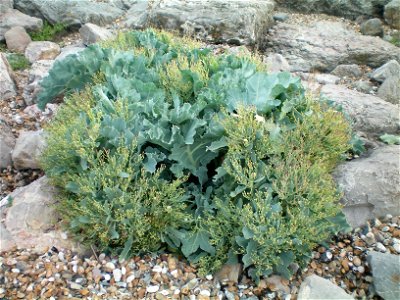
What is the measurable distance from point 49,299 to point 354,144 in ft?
8.14

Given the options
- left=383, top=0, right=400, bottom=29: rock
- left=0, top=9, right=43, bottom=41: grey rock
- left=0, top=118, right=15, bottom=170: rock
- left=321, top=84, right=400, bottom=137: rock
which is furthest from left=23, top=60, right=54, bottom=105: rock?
left=383, top=0, right=400, bottom=29: rock

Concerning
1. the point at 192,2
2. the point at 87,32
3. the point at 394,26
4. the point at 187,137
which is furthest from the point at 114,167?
the point at 394,26

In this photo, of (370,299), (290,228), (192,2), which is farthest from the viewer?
(192,2)

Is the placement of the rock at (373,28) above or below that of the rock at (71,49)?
below

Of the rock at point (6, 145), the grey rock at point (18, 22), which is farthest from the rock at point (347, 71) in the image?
the grey rock at point (18, 22)

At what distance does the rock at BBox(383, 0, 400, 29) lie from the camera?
7.66 metres

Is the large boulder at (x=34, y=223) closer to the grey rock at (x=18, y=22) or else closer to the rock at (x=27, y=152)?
the rock at (x=27, y=152)

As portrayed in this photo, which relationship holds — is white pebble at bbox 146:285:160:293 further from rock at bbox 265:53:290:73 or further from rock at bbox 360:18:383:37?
rock at bbox 360:18:383:37

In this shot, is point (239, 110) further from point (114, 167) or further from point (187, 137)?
point (114, 167)

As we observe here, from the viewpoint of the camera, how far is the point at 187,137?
3.10 meters

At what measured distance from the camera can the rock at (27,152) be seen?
401cm

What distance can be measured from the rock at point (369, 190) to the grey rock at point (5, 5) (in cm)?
597

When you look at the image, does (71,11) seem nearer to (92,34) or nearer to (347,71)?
(92,34)

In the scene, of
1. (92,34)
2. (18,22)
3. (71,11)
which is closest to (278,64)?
(92,34)
